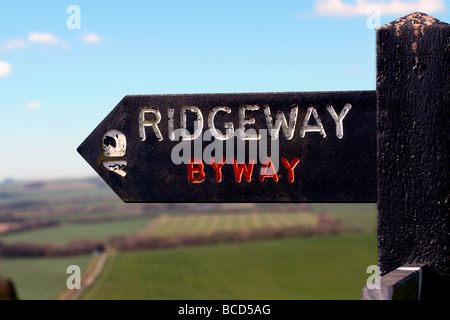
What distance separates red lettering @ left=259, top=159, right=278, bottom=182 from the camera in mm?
3352

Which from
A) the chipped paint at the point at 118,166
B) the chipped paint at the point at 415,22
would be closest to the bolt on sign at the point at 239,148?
the chipped paint at the point at 118,166

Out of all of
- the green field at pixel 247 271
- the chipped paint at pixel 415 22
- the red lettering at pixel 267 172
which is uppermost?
the chipped paint at pixel 415 22

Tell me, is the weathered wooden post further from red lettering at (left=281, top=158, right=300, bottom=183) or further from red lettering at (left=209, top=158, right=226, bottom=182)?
red lettering at (left=209, top=158, right=226, bottom=182)

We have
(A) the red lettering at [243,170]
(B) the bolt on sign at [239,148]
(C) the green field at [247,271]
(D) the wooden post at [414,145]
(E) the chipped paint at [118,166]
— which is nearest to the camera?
(D) the wooden post at [414,145]

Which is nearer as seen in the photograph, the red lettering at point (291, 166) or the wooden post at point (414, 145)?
the wooden post at point (414, 145)

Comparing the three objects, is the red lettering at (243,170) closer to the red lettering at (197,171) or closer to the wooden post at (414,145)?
the red lettering at (197,171)

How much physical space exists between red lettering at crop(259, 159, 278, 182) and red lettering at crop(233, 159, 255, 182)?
75mm

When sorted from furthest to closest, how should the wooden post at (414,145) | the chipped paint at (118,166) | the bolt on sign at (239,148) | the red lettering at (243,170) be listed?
1. the chipped paint at (118,166)
2. the red lettering at (243,170)
3. the bolt on sign at (239,148)
4. the wooden post at (414,145)

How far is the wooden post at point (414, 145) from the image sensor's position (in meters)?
3.07

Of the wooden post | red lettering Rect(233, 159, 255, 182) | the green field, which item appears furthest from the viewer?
the green field

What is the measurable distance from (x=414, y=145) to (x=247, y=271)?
39.5 m

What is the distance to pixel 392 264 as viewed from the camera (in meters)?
3.13

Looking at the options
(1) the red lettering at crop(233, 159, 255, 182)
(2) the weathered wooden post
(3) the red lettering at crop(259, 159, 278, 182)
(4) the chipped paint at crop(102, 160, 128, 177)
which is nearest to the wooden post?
(2) the weathered wooden post
